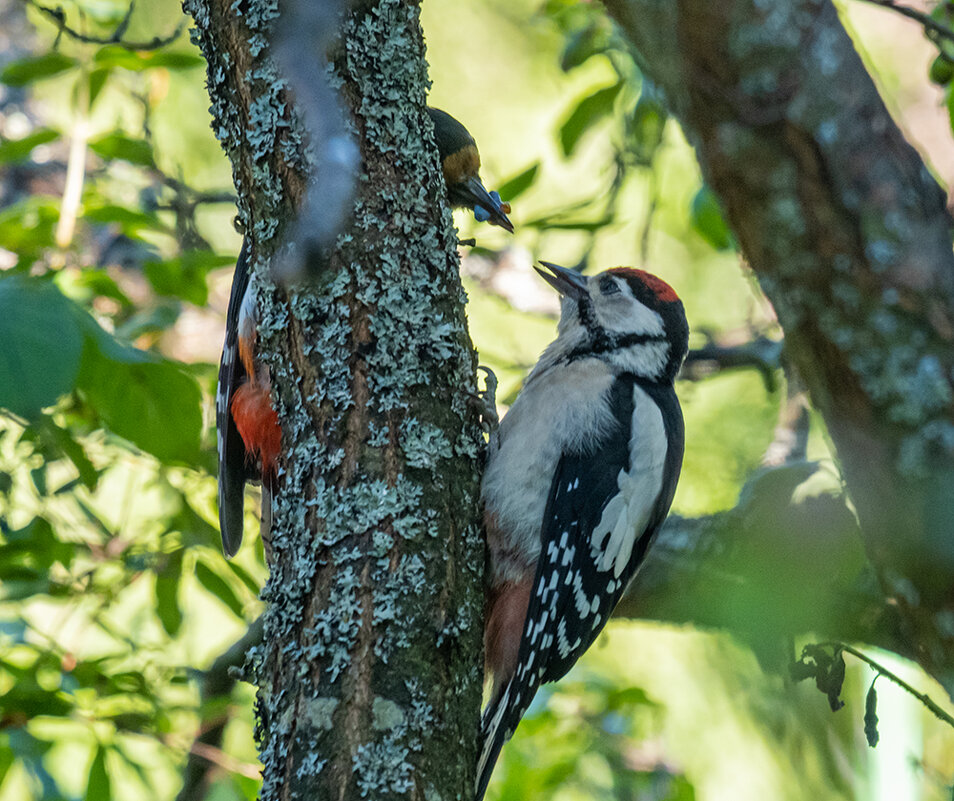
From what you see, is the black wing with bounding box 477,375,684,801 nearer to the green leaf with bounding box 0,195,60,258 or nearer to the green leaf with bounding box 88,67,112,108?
the green leaf with bounding box 0,195,60,258

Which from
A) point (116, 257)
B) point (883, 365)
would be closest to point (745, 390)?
point (883, 365)

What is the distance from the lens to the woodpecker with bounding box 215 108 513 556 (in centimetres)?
203

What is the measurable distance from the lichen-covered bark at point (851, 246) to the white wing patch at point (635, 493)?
0.41 m

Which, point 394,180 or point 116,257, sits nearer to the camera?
point 394,180

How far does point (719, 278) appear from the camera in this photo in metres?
4.84

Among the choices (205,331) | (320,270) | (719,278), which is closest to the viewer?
(320,270)

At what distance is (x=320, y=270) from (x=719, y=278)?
3619 millimetres

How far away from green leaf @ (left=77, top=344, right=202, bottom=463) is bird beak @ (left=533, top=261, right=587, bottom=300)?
970 millimetres

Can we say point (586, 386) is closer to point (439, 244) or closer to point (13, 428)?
point (439, 244)

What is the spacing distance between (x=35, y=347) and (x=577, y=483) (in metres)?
1.12

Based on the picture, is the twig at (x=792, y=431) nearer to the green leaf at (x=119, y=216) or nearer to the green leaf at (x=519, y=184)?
the green leaf at (x=519, y=184)

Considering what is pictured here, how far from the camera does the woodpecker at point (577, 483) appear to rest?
1.93 meters

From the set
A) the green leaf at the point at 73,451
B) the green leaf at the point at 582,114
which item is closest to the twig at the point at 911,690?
the green leaf at the point at 73,451

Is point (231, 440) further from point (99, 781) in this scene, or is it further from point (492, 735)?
point (492, 735)
